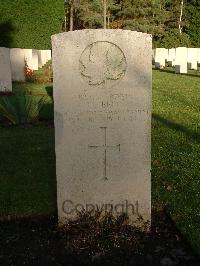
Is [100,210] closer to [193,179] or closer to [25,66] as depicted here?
[193,179]

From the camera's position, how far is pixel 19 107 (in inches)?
337

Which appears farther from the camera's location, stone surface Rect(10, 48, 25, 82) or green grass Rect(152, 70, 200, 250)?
stone surface Rect(10, 48, 25, 82)

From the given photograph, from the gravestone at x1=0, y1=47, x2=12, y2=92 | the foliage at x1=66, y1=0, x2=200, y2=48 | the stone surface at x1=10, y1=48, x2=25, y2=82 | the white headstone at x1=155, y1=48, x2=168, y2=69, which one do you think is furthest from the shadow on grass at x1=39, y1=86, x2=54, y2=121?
the foliage at x1=66, y1=0, x2=200, y2=48

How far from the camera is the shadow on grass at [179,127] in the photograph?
724 centimetres

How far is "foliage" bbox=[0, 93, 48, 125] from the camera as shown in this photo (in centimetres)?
846

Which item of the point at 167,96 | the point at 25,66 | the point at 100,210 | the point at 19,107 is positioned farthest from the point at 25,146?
the point at 25,66

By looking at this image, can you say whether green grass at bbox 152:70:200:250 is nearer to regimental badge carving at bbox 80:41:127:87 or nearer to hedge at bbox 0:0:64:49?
regimental badge carving at bbox 80:41:127:87

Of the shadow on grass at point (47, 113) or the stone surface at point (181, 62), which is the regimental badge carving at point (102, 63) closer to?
the shadow on grass at point (47, 113)

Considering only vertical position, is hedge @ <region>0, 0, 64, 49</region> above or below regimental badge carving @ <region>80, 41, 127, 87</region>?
above

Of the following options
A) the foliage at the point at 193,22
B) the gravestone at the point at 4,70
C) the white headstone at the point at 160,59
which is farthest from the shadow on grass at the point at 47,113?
the foliage at the point at 193,22

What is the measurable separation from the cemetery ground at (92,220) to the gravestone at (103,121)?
23 centimetres

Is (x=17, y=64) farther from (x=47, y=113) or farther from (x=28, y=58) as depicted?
(x=47, y=113)

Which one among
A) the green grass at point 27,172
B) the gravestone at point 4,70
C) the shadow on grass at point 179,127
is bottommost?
the green grass at point 27,172

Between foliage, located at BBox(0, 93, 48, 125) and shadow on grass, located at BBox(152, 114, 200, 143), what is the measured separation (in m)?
2.34
